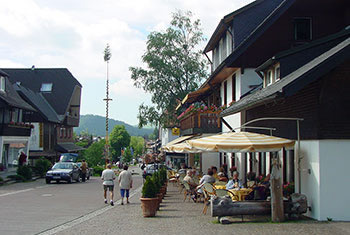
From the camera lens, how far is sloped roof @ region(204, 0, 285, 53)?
23.9 m

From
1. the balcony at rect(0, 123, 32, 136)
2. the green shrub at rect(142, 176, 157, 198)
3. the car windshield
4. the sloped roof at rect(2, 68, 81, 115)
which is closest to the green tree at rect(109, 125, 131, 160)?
the sloped roof at rect(2, 68, 81, 115)

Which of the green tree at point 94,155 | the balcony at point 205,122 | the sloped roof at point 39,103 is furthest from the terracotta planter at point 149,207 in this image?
the green tree at point 94,155

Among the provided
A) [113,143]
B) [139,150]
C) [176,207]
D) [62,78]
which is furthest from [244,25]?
[139,150]

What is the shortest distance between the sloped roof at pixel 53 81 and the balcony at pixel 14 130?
683 inches

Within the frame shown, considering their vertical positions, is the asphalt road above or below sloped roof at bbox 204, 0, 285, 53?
below

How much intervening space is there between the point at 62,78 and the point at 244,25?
42.7 metres

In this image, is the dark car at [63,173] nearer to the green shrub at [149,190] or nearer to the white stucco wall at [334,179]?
the green shrub at [149,190]

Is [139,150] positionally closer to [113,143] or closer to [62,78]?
[113,143]

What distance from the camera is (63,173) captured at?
1243 inches

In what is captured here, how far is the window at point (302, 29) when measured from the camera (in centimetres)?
2005

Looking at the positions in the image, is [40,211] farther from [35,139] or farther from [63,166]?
[35,139]

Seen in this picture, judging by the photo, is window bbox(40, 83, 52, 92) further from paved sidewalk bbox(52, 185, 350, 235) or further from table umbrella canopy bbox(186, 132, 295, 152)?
table umbrella canopy bbox(186, 132, 295, 152)

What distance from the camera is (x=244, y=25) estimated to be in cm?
2405

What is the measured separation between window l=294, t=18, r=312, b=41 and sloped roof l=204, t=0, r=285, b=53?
387 cm
